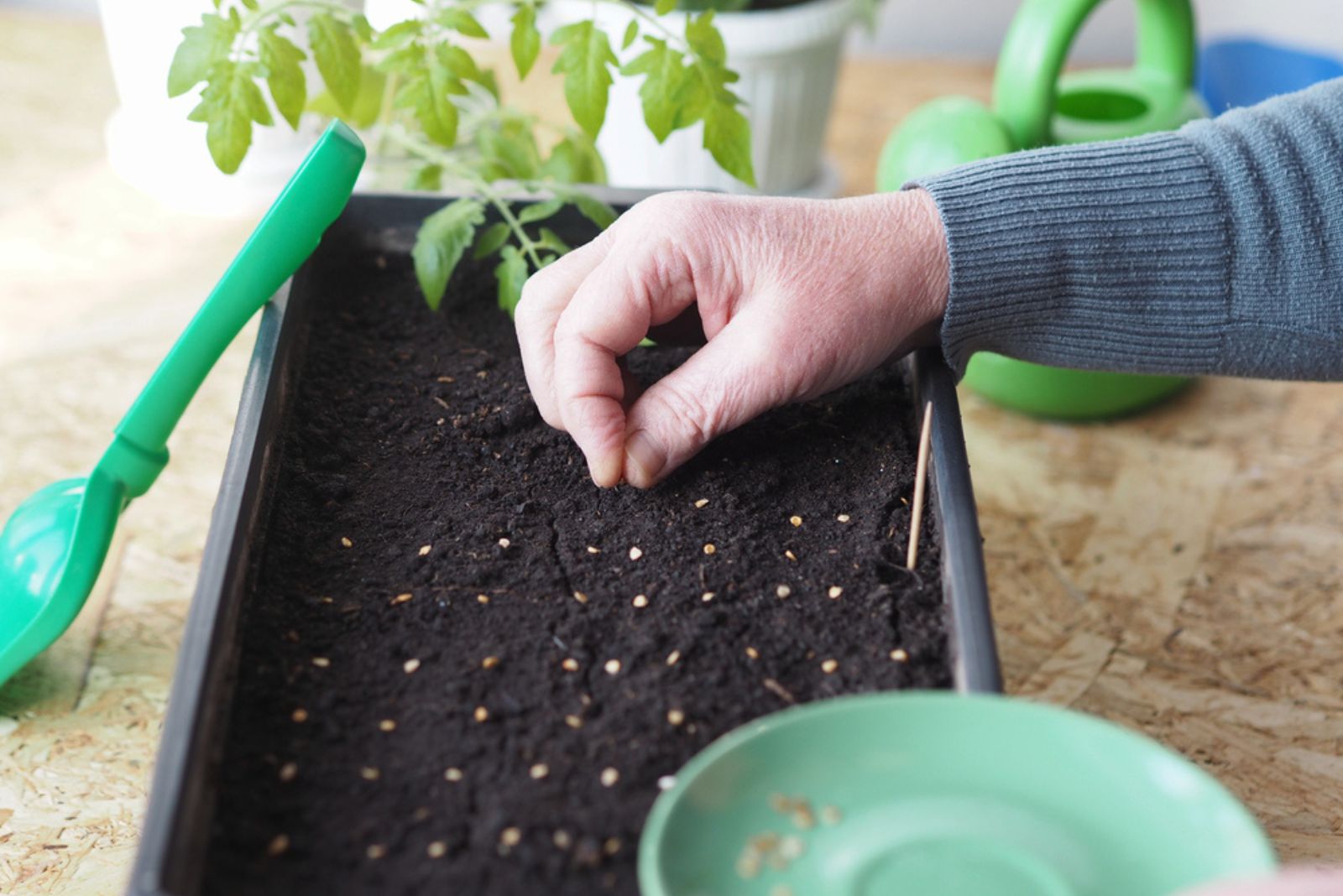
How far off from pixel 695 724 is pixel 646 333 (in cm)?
33

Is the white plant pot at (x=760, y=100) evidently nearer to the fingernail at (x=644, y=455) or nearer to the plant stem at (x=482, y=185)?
the plant stem at (x=482, y=185)

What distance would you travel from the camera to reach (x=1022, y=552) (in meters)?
1.10

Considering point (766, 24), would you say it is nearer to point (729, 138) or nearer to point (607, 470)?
point (729, 138)

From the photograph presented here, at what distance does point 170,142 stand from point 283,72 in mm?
489

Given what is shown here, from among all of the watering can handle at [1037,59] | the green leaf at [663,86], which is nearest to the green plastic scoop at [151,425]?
the green leaf at [663,86]

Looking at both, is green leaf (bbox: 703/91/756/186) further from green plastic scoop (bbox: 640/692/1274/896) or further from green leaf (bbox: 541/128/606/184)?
green plastic scoop (bbox: 640/692/1274/896)

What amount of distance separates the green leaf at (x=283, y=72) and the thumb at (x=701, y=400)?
1.12ft

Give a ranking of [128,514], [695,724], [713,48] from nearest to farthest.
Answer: [695,724]
[713,48]
[128,514]

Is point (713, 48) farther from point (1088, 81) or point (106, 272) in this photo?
point (106, 272)

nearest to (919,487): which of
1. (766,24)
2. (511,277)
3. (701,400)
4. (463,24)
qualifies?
(701,400)

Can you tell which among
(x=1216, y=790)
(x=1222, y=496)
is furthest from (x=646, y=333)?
(x=1222, y=496)

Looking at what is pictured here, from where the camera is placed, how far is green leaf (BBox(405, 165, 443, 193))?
1.08 m

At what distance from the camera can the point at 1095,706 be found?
0.94 m

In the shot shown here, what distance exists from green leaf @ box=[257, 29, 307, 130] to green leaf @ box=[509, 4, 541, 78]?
0.51 feet
